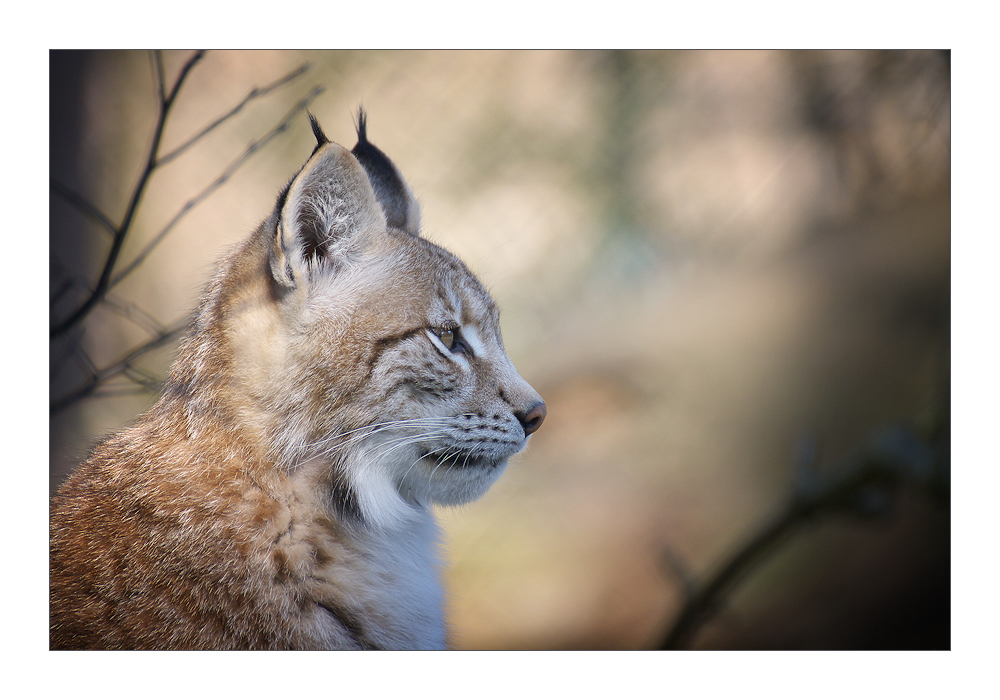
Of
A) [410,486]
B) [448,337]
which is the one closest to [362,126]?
[448,337]

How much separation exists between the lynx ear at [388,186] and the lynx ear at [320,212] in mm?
259

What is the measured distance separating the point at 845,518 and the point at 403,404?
1.70m

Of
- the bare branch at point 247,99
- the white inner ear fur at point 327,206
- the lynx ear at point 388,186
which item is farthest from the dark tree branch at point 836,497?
the bare branch at point 247,99

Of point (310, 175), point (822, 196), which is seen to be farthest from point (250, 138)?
point (822, 196)

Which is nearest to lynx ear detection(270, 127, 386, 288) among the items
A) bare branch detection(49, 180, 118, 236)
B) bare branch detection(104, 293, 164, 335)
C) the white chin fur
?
the white chin fur

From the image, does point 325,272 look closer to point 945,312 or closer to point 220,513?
point 220,513

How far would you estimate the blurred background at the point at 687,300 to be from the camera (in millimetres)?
2697

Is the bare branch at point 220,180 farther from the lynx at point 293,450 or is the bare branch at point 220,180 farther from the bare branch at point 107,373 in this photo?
the lynx at point 293,450

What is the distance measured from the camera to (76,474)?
227 cm

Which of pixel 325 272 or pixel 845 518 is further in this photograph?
pixel 845 518

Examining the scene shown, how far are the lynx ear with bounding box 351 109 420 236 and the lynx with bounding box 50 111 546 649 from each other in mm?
252

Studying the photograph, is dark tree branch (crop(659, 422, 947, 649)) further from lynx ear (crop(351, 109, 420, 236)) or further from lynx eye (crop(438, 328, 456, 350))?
lynx ear (crop(351, 109, 420, 236))

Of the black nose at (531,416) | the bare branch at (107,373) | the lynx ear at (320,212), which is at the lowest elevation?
the black nose at (531,416)

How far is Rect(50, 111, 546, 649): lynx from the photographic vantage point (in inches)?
78.7
